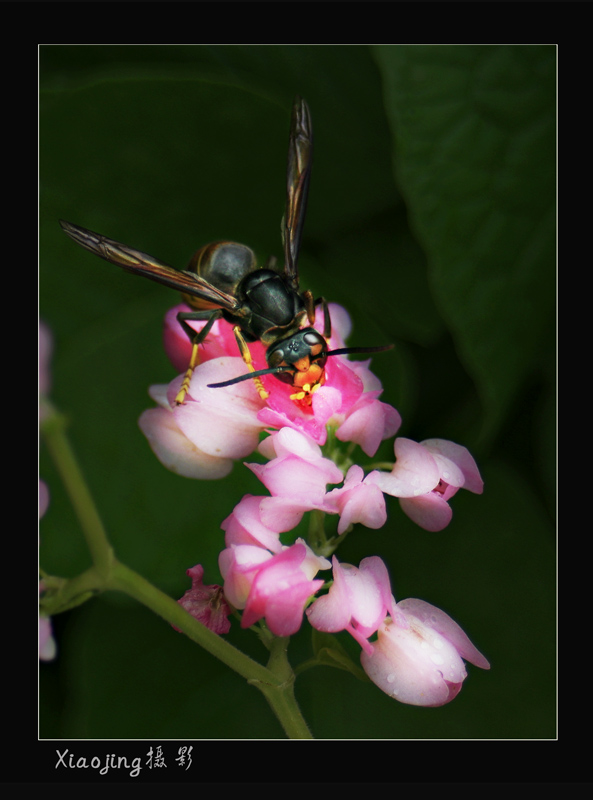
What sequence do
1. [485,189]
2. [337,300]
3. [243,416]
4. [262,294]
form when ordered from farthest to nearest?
[337,300] < [485,189] < [262,294] < [243,416]

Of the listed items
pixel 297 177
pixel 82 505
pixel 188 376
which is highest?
pixel 297 177

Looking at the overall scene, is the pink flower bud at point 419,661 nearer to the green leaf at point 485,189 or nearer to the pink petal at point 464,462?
the pink petal at point 464,462

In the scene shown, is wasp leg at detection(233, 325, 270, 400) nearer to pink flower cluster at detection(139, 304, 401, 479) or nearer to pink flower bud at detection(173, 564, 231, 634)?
pink flower cluster at detection(139, 304, 401, 479)

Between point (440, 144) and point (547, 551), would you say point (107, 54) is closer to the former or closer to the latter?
point (440, 144)

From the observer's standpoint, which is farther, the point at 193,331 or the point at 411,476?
the point at 193,331

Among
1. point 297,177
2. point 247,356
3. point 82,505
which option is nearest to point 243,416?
point 247,356

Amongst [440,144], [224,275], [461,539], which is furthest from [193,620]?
[440,144]

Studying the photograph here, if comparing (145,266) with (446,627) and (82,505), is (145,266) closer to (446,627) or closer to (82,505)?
(82,505)
